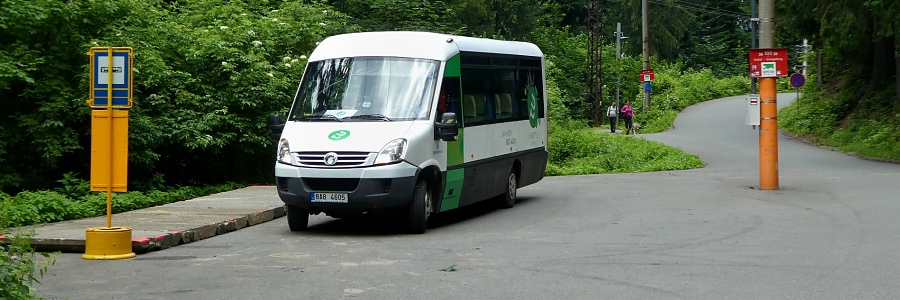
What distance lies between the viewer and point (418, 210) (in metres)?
13.3

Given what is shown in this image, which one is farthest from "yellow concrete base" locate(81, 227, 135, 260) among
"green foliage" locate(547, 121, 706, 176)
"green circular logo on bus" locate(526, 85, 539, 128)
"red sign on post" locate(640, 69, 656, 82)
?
"red sign on post" locate(640, 69, 656, 82)

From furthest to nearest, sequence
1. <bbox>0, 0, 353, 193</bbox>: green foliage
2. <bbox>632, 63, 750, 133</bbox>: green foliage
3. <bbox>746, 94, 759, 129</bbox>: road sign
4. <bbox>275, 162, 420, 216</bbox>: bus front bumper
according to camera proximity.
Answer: <bbox>632, 63, 750, 133</bbox>: green foliage < <bbox>746, 94, 759, 129</bbox>: road sign < <bbox>0, 0, 353, 193</bbox>: green foliage < <bbox>275, 162, 420, 216</bbox>: bus front bumper

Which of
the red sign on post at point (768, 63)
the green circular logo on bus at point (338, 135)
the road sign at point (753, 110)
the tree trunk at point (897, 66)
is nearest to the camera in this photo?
the green circular logo on bus at point (338, 135)

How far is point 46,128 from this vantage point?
60.7 ft

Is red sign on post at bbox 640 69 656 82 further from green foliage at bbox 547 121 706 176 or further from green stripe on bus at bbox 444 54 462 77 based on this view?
green stripe on bus at bbox 444 54 462 77

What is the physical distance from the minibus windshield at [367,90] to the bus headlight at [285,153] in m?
0.55

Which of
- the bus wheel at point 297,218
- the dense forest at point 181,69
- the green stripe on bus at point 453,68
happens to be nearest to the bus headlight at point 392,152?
the bus wheel at point 297,218

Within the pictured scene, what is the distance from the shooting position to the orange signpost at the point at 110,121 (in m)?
11.3

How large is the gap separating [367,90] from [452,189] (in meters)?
1.81

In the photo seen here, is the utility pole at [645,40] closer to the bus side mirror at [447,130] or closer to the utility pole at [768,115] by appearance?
the utility pole at [768,115]

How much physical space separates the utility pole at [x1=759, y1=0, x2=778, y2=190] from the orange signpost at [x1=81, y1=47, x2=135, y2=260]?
39.6 feet

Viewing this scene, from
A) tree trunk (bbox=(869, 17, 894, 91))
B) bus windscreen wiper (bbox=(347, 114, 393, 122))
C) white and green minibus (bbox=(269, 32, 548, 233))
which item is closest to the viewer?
white and green minibus (bbox=(269, 32, 548, 233))

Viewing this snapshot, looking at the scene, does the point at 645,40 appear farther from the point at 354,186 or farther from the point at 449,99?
the point at 354,186

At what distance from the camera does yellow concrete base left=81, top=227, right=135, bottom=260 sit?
1111cm
